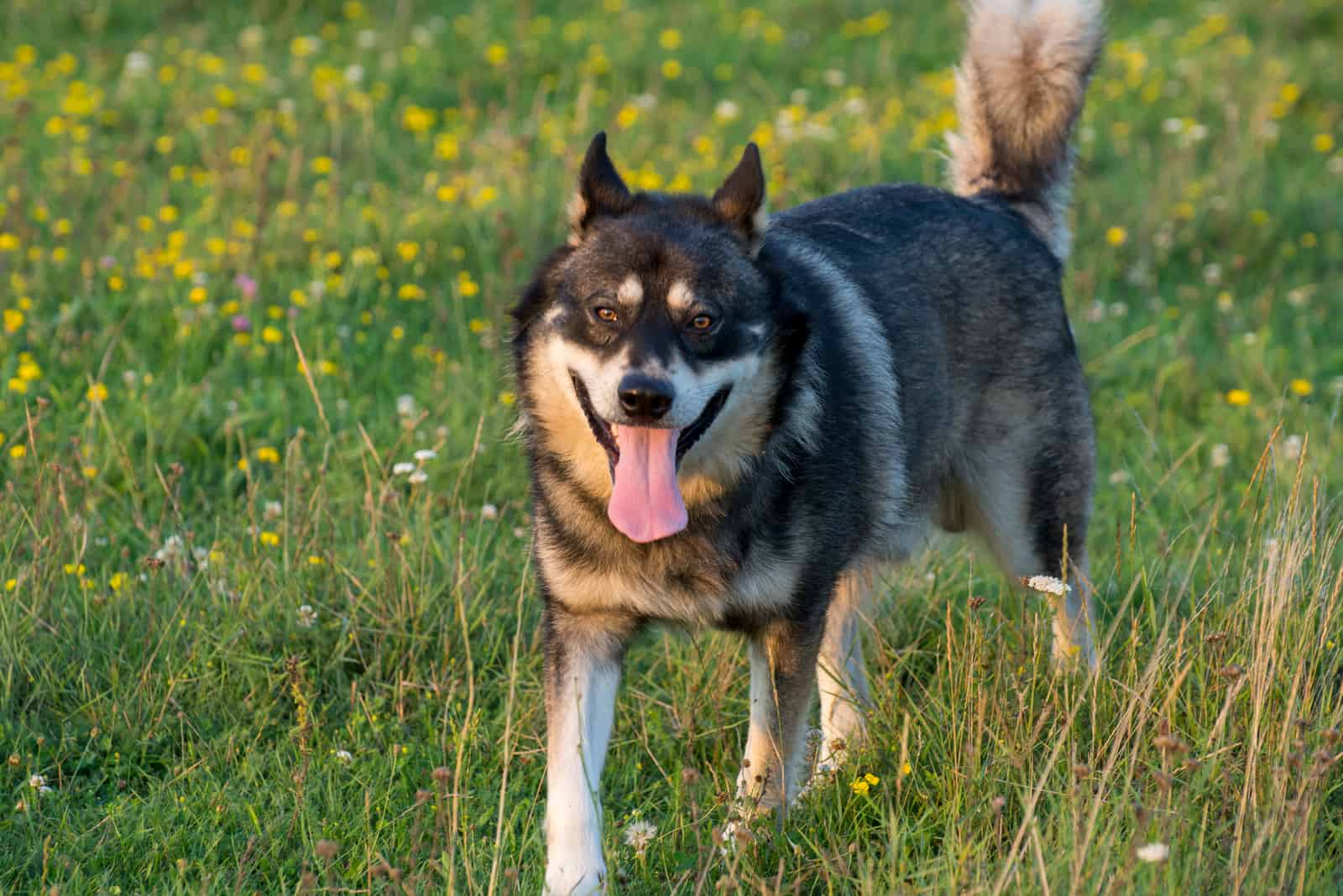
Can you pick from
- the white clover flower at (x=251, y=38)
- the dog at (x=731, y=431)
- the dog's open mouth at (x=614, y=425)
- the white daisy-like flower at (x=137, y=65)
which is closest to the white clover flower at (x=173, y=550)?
the dog at (x=731, y=431)

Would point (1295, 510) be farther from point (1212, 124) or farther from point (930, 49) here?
point (930, 49)

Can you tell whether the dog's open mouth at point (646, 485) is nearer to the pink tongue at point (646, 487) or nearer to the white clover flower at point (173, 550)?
the pink tongue at point (646, 487)

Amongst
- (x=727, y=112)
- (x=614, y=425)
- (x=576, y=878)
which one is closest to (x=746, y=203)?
(x=614, y=425)

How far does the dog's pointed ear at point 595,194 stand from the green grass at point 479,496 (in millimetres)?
1076

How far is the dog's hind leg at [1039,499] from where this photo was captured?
171 inches

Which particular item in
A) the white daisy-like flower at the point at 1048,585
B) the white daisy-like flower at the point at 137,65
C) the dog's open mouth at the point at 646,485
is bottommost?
the white daisy-like flower at the point at 137,65

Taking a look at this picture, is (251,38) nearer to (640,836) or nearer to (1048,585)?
(640,836)

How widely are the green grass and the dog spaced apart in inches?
8.0

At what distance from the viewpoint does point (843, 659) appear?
4.27 m

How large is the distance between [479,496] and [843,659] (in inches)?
56.4

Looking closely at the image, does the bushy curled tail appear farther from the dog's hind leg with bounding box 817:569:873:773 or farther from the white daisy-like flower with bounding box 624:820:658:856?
the white daisy-like flower with bounding box 624:820:658:856

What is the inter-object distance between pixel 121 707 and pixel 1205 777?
257 cm

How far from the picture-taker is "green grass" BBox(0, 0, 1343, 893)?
10.7ft

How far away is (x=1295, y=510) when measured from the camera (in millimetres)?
3391
